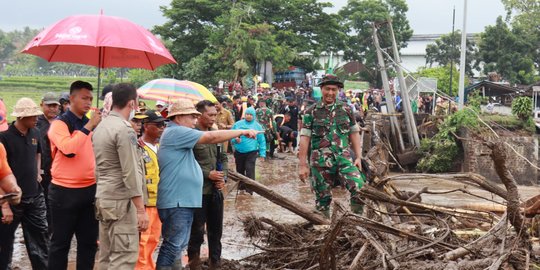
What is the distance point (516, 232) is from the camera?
497cm

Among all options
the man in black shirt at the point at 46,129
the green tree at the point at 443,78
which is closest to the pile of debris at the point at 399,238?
the man in black shirt at the point at 46,129

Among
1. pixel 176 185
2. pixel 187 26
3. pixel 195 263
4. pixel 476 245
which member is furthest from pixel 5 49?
pixel 476 245

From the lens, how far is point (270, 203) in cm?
1056

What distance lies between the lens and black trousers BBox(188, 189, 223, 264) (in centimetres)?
611

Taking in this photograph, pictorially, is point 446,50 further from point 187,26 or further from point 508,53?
point 187,26

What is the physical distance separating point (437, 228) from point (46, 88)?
206 feet

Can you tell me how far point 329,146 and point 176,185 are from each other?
2181 millimetres

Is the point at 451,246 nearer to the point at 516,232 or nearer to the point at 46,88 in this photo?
the point at 516,232

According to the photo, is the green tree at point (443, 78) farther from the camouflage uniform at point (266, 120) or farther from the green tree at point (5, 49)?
the green tree at point (5, 49)

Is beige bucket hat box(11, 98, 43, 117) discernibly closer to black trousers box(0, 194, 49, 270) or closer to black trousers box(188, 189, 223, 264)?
black trousers box(0, 194, 49, 270)

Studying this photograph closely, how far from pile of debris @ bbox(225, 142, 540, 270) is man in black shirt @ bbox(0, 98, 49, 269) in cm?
181

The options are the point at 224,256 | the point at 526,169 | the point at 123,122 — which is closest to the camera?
the point at 123,122

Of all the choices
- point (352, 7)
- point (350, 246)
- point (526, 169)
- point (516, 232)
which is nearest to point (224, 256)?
point (350, 246)

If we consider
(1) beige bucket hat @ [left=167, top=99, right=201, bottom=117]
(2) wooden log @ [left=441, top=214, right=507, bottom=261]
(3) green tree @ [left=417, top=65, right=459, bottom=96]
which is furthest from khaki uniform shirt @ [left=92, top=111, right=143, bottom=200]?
(3) green tree @ [left=417, top=65, right=459, bottom=96]
